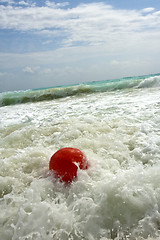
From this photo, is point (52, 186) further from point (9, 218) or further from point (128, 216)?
point (128, 216)

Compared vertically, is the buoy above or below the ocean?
above

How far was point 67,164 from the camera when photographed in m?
1.96

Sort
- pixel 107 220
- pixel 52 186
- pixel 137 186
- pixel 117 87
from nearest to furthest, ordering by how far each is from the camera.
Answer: pixel 107 220 → pixel 137 186 → pixel 52 186 → pixel 117 87

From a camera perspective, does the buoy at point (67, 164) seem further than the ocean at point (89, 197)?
Yes

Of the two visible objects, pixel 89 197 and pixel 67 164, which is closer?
pixel 89 197

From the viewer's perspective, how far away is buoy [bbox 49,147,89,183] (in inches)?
75.5

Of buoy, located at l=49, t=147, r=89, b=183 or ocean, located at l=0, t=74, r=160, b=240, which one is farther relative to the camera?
buoy, located at l=49, t=147, r=89, b=183

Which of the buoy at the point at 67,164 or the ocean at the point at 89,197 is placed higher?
the buoy at the point at 67,164

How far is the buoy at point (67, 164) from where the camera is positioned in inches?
75.5

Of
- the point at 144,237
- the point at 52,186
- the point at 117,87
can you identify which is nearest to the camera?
the point at 144,237

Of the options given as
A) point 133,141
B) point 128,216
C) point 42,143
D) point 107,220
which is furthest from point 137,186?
point 42,143

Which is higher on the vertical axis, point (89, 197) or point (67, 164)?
point (67, 164)

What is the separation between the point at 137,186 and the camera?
5.42 ft

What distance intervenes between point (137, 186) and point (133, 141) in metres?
1.37
